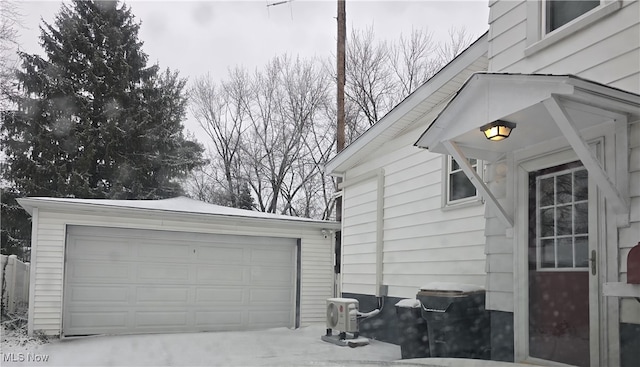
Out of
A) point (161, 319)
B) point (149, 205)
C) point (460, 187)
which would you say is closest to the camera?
point (460, 187)

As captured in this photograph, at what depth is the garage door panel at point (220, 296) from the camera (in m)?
11.2

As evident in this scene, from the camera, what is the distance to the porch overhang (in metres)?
3.75

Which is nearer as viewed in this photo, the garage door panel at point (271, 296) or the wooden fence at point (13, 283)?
the wooden fence at point (13, 283)

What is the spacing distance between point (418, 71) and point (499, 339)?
17.7m

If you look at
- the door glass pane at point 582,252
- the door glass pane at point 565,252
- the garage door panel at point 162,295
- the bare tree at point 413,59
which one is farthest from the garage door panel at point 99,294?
the bare tree at point 413,59

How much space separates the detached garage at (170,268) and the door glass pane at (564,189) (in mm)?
7796

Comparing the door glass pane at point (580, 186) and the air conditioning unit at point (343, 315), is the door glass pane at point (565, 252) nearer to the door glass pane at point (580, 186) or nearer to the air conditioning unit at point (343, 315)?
the door glass pane at point (580, 186)

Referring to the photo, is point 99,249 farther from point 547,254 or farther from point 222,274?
point 547,254

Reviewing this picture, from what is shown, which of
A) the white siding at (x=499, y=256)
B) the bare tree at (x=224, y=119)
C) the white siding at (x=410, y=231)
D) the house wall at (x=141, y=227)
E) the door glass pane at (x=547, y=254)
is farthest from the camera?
the bare tree at (x=224, y=119)

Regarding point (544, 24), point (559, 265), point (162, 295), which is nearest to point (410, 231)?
point (559, 265)

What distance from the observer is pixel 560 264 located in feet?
14.8

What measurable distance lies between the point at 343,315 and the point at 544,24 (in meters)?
5.73

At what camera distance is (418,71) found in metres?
21.5

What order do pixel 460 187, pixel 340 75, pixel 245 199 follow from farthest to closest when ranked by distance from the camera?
1. pixel 245 199
2. pixel 340 75
3. pixel 460 187
